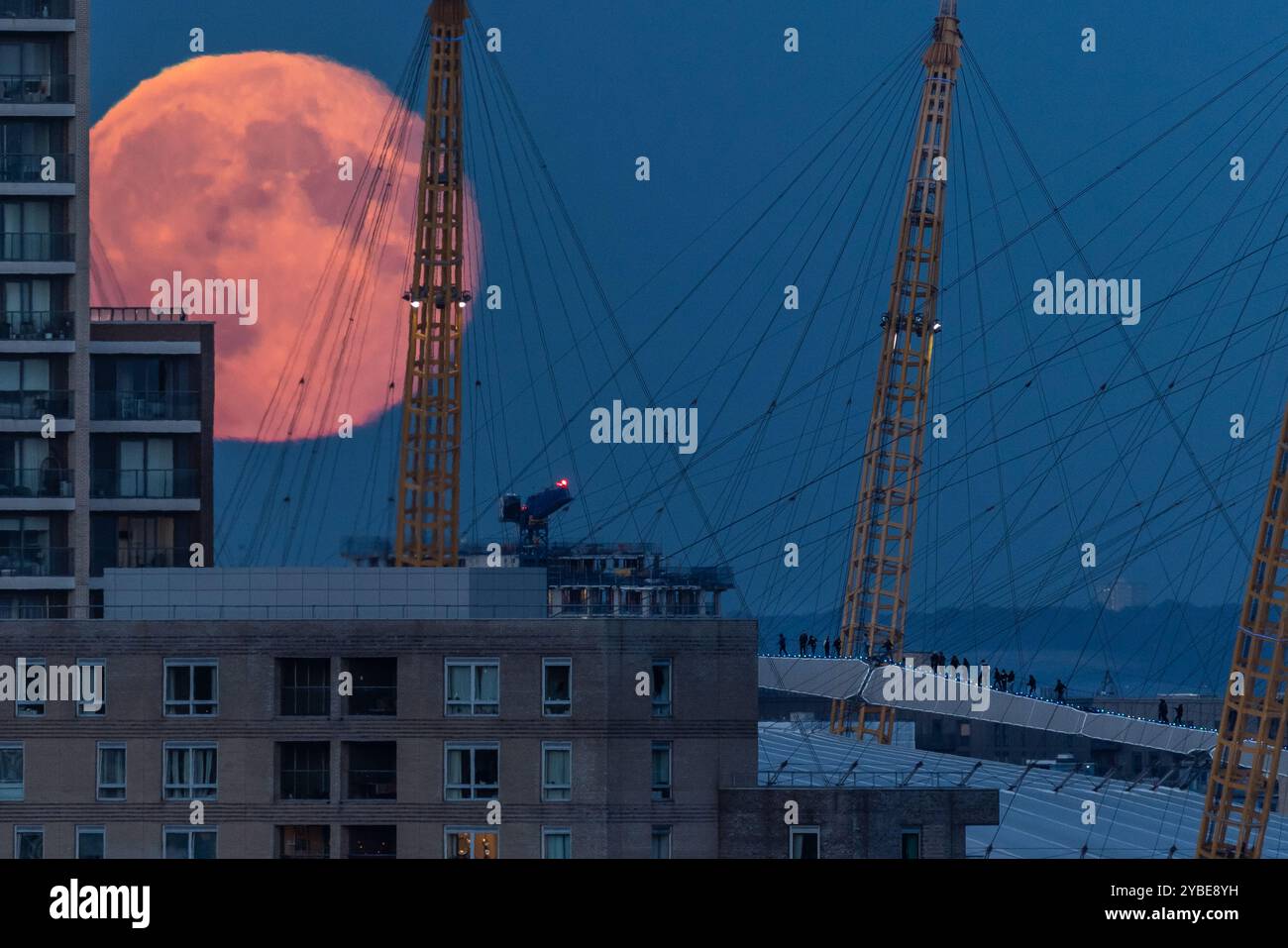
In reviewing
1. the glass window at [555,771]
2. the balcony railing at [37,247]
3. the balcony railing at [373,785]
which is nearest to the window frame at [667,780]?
the glass window at [555,771]

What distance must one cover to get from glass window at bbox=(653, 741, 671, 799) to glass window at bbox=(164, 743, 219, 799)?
13.2 m

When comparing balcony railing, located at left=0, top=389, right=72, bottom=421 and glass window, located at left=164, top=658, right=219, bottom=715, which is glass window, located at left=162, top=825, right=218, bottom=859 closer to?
glass window, located at left=164, top=658, right=219, bottom=715

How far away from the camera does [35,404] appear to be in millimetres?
97062

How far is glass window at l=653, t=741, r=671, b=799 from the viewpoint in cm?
6444

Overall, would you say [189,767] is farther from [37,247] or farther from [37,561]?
[37,247]

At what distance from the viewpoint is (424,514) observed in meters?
116

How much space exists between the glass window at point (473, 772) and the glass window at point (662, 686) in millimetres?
4994

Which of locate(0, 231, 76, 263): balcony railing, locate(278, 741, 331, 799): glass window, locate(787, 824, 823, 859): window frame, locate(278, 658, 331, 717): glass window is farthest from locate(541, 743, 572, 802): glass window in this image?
locate(0, 231, 76, 263): balcony railing

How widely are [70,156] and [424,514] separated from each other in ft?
95.1

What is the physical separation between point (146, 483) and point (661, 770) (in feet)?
131

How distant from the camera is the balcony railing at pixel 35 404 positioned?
9650 cm

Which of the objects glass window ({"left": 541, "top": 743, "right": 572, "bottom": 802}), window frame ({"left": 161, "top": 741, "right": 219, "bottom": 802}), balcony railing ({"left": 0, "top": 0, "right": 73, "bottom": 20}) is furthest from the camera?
balcony railing ({"left": 0, "top": 0, "right": 73, "bottom": 20})
